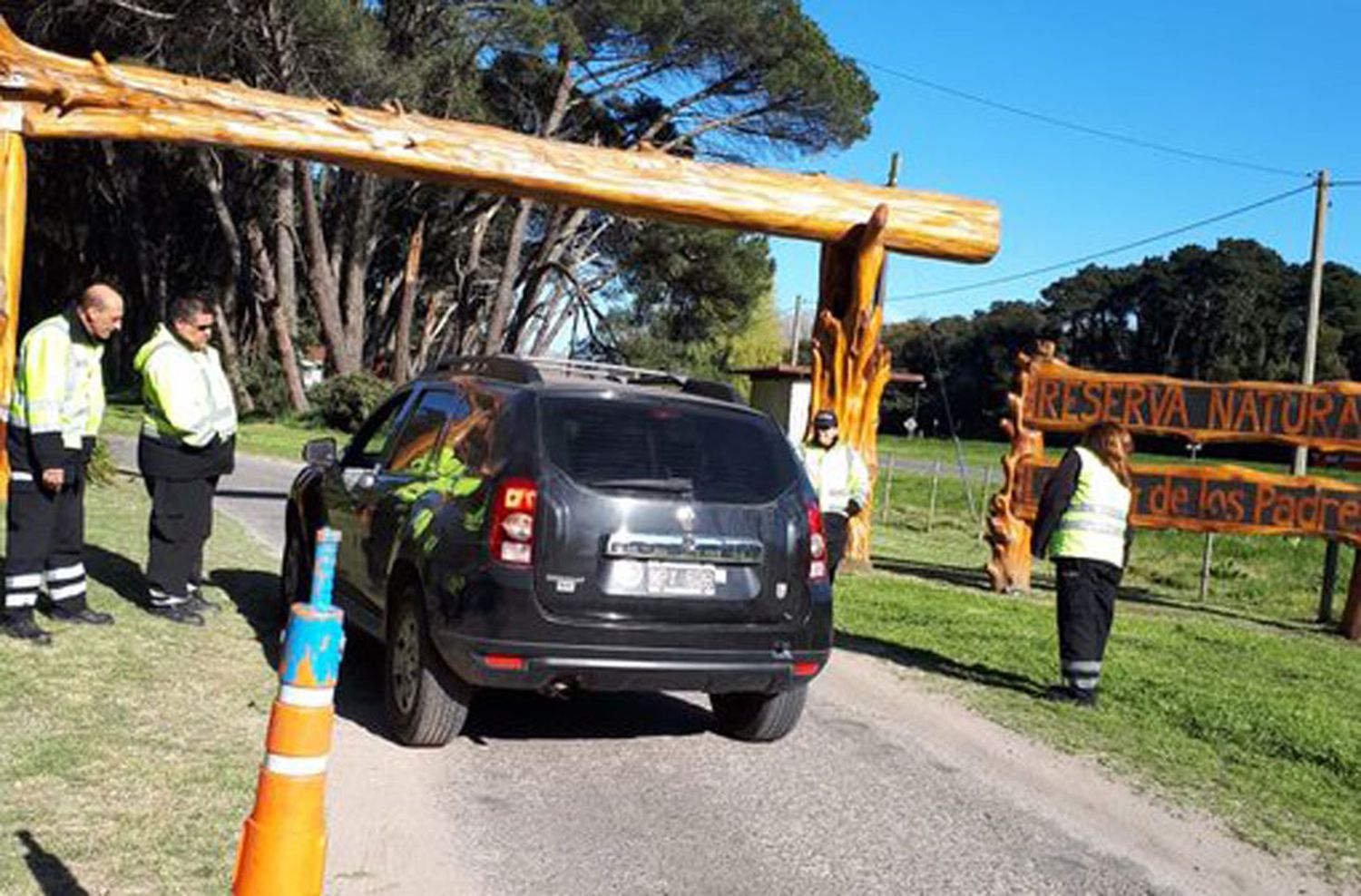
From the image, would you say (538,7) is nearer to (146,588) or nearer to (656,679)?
(146,588)

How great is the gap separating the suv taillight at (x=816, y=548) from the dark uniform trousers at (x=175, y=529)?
12.4 ft

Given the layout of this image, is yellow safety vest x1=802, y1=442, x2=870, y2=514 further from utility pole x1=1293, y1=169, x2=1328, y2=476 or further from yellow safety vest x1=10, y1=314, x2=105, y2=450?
utility pole x1=1293, y1=169, x2=1328, y2=476

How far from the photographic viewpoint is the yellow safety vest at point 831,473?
374 inches

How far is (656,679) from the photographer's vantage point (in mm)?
5711

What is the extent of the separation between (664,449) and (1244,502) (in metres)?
9.71

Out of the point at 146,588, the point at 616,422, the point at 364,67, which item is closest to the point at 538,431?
the point at 616,422

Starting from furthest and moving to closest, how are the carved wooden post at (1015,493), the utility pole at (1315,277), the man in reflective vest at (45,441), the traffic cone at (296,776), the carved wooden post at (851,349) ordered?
the utility pole at (1315,277) < the carved wooden post at (1015,493) < the carved wooden post at (851,349) < the man in reflective vest at (45,441) < the traffic cone at (296,776)

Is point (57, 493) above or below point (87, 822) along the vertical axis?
above

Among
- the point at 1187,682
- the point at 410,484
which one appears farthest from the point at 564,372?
the point at 1187,682

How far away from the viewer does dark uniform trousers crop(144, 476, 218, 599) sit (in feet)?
25.5

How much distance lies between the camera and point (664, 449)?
19.5 ft

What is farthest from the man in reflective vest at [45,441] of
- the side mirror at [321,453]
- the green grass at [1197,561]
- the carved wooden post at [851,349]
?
the green grass at [1197,561]

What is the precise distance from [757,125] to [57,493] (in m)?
26.9

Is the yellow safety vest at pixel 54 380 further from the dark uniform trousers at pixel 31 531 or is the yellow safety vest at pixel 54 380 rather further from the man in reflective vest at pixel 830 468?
the man in reflective vest at pixel 830 468
